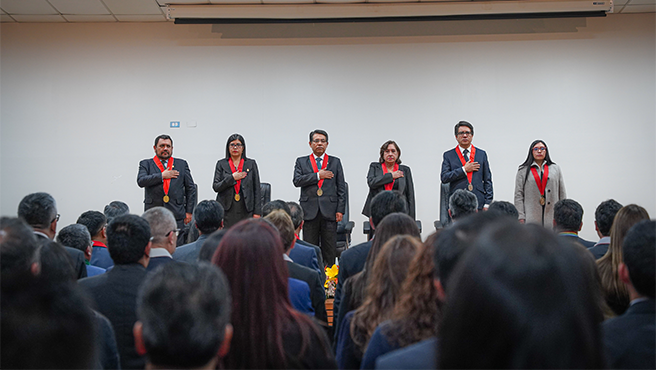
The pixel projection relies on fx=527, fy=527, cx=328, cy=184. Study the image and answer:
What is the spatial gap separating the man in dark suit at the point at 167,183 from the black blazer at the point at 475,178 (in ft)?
9.35

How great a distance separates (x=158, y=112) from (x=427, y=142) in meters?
3.81

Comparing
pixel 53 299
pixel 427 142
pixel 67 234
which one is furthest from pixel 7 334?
pixel 427 142

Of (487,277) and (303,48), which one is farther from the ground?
(303,48)

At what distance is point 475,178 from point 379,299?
420cm

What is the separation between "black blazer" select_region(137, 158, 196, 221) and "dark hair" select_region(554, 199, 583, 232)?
12.9ft

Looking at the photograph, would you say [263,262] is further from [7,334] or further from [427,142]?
[427,142]

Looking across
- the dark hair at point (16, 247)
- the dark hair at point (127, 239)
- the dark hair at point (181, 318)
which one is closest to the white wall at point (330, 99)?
the dark hair at point (127, 239)

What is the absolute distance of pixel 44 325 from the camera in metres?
1.04

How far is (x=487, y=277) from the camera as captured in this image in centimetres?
71

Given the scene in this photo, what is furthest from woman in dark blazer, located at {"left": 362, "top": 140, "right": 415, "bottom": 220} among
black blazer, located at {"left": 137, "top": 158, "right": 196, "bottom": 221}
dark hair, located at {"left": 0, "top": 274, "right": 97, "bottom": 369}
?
dark hair, located at {"left": 0, "top": 274, "right": 97, "bottom": 369}

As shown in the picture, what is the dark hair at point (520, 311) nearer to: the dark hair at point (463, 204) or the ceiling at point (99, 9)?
the dark hair at point (463, 204)

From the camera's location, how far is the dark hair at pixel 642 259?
1.36 meters

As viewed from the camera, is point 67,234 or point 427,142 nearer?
point 67,234

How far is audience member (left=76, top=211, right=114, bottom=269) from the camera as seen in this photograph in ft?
10.7
